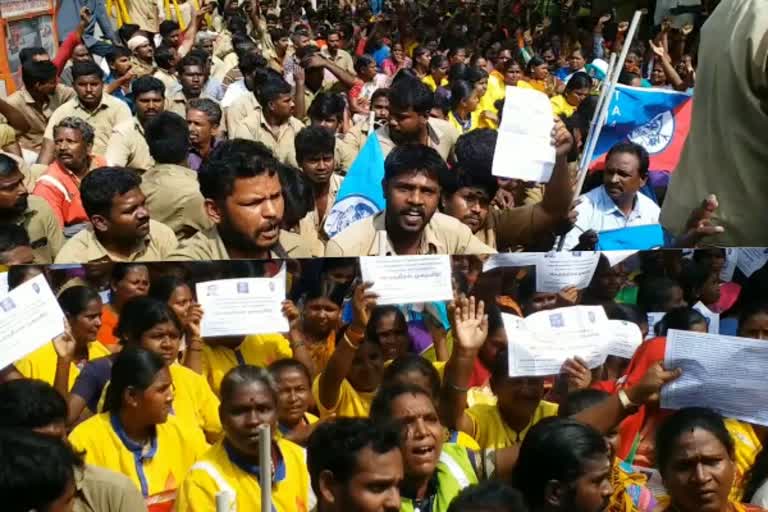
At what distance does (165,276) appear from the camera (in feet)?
10.7

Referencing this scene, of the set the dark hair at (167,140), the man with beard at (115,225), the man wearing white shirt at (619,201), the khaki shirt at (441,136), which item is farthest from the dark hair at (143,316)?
the khaki shirt at (441,136)

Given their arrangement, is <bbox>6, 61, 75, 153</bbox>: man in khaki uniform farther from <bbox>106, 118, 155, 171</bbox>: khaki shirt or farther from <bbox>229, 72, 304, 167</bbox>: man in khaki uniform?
<bbox>229, 72, 304, 167</bbox>: man in khaki uniform

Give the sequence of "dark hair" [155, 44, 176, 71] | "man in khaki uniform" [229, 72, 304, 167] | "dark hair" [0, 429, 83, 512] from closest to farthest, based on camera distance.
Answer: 1. "dark hair" [0, 429, 83, 512]
2. "man in khaki uniform" [229, 72, 304, 167]
3. "dark hair" [155, 44, 176, 71]

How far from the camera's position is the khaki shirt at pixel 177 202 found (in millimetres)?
5984

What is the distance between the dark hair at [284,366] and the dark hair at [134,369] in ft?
1.00

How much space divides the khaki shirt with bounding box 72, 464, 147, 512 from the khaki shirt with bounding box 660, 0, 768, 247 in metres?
1.64

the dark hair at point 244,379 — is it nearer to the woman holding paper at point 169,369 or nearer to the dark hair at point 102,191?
the woman holding paper at point 169,369

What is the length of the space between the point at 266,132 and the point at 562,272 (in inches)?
197

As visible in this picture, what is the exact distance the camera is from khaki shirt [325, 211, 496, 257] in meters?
4.34

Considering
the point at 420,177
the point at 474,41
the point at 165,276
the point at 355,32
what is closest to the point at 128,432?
the point at 165,276

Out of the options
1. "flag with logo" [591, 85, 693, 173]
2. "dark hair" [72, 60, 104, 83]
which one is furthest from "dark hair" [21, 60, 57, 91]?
"flag with logo" [591, 85, 693, 173]

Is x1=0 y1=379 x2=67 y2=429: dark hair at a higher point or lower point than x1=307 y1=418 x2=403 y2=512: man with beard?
higher

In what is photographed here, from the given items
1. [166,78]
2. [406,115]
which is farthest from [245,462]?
[166,78]

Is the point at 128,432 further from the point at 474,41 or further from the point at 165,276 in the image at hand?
the point at 474,41
